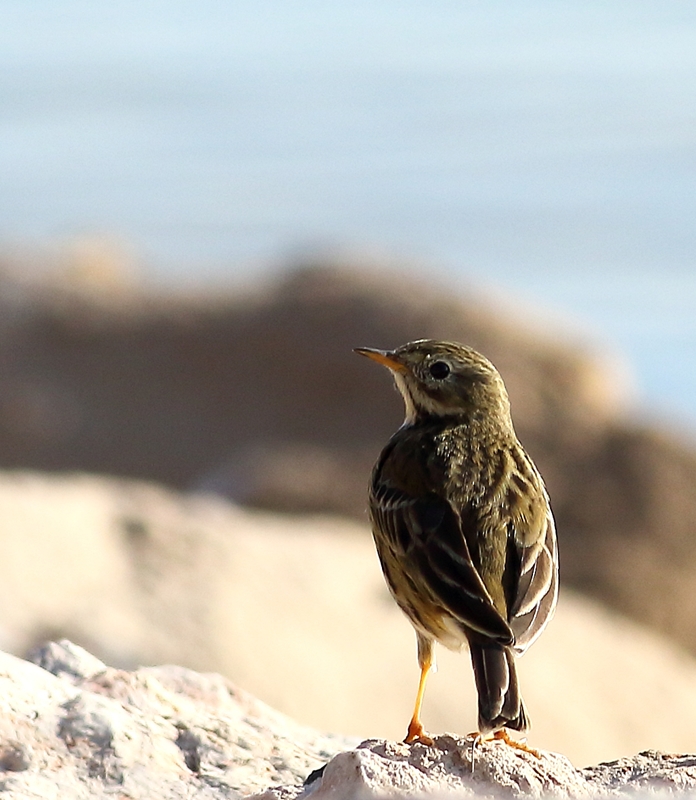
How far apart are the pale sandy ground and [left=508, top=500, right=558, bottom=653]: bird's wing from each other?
3868 millimetres

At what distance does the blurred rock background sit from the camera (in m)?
10.3

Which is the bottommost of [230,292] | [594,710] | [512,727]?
[594,710]

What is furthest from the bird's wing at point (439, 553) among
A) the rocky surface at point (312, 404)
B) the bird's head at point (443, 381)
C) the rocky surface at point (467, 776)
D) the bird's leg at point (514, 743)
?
the rocky surface at point (312, 404)

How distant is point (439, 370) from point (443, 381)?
0.15 ft

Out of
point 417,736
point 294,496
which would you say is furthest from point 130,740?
point 294,496

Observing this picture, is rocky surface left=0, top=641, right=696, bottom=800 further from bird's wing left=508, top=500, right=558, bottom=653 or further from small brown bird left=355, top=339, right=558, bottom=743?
bird's wing left=508, top=500, right=558, bottom=653

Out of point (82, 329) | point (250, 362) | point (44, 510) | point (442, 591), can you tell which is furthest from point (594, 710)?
point (82, 329)

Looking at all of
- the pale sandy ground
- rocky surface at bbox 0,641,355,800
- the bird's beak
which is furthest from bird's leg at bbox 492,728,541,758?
the pale sandy ground

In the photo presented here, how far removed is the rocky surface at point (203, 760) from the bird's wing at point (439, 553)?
1.49ft

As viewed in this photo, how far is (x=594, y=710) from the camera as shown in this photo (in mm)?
11266

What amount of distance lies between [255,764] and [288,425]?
1224 centimetres

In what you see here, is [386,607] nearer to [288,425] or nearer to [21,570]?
[21,570]

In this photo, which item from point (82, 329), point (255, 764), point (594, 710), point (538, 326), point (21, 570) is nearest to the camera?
point (255, 764)

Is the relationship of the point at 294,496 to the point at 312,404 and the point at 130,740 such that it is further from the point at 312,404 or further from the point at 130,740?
the point at 130,740
